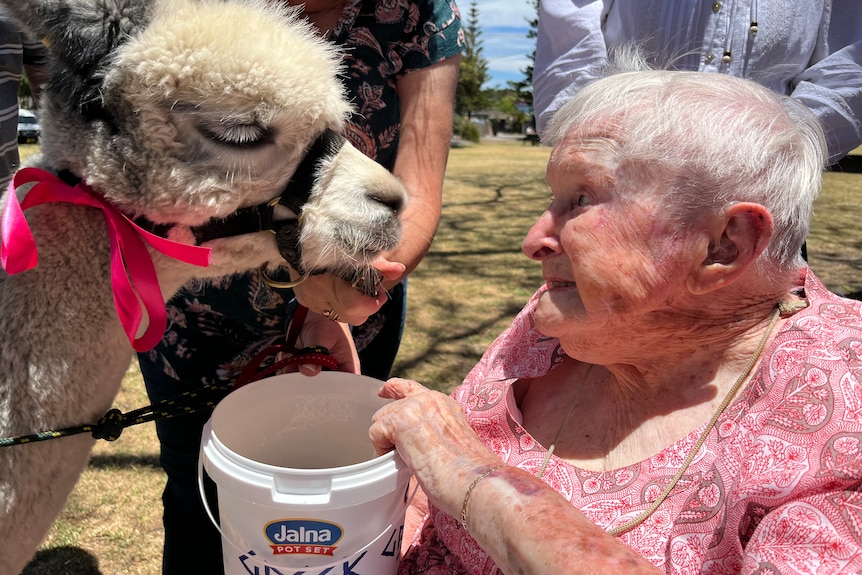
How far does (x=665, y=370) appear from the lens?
125 centimetres

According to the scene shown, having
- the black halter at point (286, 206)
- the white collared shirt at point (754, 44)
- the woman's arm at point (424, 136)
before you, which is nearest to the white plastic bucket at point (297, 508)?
the black halter at point (286, 206)

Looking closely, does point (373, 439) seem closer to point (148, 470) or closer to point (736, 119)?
point (736, 119)

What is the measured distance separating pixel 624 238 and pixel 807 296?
14.6 inches

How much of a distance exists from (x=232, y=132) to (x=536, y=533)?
78 cm

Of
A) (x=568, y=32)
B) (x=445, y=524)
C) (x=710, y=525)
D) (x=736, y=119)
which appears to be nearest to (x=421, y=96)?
(x=568, y=32)

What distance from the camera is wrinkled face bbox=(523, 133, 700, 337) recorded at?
115 cm

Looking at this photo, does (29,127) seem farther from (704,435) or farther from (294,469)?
(704,435)

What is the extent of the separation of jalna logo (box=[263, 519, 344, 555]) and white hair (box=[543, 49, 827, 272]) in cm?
78

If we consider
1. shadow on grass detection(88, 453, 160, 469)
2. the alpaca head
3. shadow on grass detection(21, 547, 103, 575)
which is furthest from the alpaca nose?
shadow on grass detection(88, 453, 160, 469)

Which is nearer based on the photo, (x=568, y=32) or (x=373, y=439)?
(x=373, y=439)

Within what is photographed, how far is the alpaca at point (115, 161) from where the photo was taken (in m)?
1.03

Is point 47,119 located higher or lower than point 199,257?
higher

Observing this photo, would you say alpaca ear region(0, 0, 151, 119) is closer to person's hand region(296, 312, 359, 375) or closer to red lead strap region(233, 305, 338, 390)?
red lead strap region(233, 305, 338, 390)

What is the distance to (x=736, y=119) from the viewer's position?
112 centimetres
